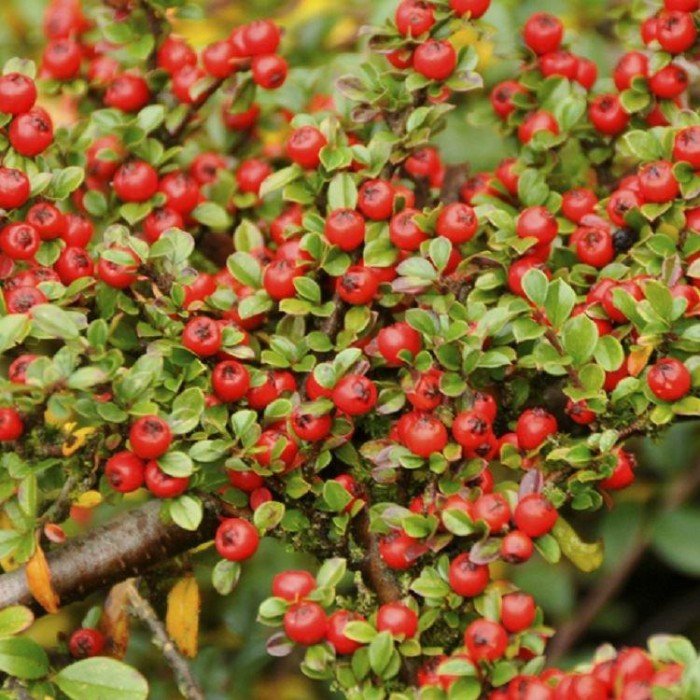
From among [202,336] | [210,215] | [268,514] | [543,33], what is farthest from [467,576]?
[543,33]

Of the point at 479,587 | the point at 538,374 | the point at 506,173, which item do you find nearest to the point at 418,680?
the point at 479,587

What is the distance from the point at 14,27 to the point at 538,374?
2366mm

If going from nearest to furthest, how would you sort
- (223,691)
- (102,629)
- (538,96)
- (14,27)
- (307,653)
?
(307,653) → (102,629) → (538,96) → (223,691) → (14,27)

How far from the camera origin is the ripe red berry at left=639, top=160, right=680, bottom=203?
70.8 inches

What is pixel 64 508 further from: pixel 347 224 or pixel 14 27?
pixel 14 27

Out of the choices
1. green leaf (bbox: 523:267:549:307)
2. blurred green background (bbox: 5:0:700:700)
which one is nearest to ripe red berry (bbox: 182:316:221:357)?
green leaf (bbox: 523:267:549:307)

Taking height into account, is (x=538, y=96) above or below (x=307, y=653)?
above

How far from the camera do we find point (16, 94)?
187 cm

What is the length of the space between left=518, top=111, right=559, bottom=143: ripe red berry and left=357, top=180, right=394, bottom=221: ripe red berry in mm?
338

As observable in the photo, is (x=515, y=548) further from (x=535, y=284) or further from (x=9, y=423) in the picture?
(x=9, y=423)

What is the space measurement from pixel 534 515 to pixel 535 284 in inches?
13.1

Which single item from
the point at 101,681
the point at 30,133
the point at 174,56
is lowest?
the point at 101,681

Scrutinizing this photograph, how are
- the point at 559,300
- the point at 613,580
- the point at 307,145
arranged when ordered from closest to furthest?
the point at 559,300
the point at 307,145
the point at 613,580

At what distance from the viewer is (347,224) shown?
178cm
